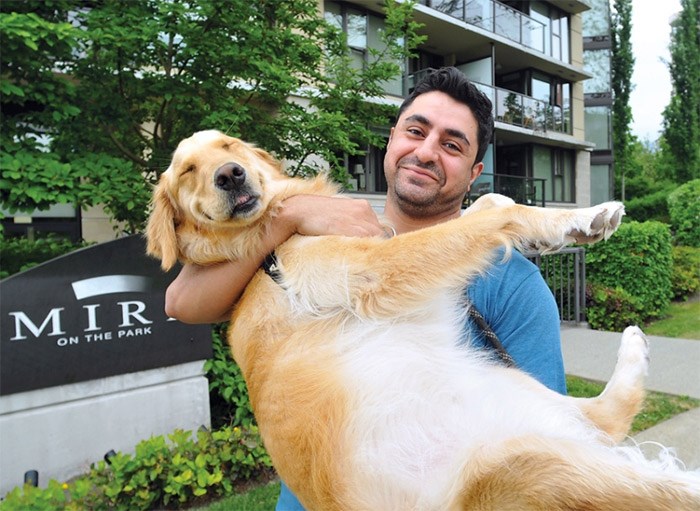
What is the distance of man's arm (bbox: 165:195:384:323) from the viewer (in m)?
2.00

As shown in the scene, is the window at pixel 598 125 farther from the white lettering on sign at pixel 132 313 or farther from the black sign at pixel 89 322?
the white lettering on sign at pixel 132 313

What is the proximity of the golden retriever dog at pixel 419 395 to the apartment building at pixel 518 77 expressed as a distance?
12.4 m

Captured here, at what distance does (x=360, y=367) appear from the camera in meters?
1.73

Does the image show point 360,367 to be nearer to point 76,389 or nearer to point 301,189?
point 301,189

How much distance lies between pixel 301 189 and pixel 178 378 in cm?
322

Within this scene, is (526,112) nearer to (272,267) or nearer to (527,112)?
(527,112)

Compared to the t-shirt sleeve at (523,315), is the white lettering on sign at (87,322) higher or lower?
lower

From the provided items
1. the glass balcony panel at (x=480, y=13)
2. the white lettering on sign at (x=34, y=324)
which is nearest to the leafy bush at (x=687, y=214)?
the glass balcony panel at (x=480, y=13)

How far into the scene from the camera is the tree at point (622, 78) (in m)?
34.0

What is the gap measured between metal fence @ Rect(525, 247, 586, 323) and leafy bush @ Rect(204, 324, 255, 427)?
652cm

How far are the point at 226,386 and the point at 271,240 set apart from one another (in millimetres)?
3538

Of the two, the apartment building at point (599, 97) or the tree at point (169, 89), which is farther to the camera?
the apartment building at point (599, 97)

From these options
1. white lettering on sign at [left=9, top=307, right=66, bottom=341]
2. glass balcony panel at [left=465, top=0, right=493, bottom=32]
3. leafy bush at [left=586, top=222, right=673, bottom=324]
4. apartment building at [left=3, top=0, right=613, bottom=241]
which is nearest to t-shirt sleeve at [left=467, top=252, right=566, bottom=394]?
white lettering on sign at [left=9, top=307, right=66, bottom=341]

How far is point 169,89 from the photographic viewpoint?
5039 mm
